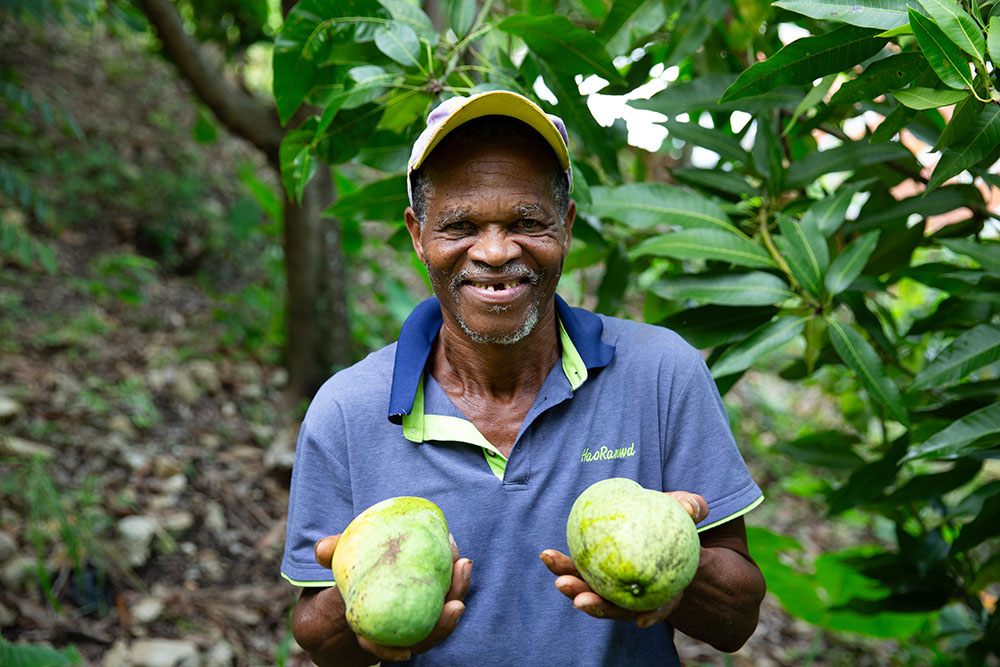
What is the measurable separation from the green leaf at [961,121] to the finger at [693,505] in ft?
2.05

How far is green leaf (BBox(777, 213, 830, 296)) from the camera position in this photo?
1599 millimetres

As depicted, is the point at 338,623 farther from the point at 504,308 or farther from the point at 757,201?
the point at 757,201

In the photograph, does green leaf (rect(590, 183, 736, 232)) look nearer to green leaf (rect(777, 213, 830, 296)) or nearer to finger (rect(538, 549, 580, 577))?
green leaf (rect(777, 213, 830, 296))

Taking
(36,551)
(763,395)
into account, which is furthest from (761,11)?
(763,395)

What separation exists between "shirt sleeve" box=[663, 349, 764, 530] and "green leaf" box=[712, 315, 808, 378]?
166 millimetres

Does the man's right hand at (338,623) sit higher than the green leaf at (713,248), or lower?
lower

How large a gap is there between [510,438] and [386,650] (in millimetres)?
464

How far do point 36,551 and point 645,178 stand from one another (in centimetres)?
231

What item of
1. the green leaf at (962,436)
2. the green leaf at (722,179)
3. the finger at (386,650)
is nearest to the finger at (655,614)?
the finger at (386,650)

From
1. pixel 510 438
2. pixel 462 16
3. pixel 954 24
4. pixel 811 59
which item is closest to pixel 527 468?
pixel 510 438

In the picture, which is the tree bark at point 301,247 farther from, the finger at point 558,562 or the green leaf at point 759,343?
the finger at point 558,562

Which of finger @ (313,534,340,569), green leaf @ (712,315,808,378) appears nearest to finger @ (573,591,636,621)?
finger @ (313,534,340,569)

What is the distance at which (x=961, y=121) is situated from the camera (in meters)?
1.16

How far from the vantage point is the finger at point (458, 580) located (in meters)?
1.16
